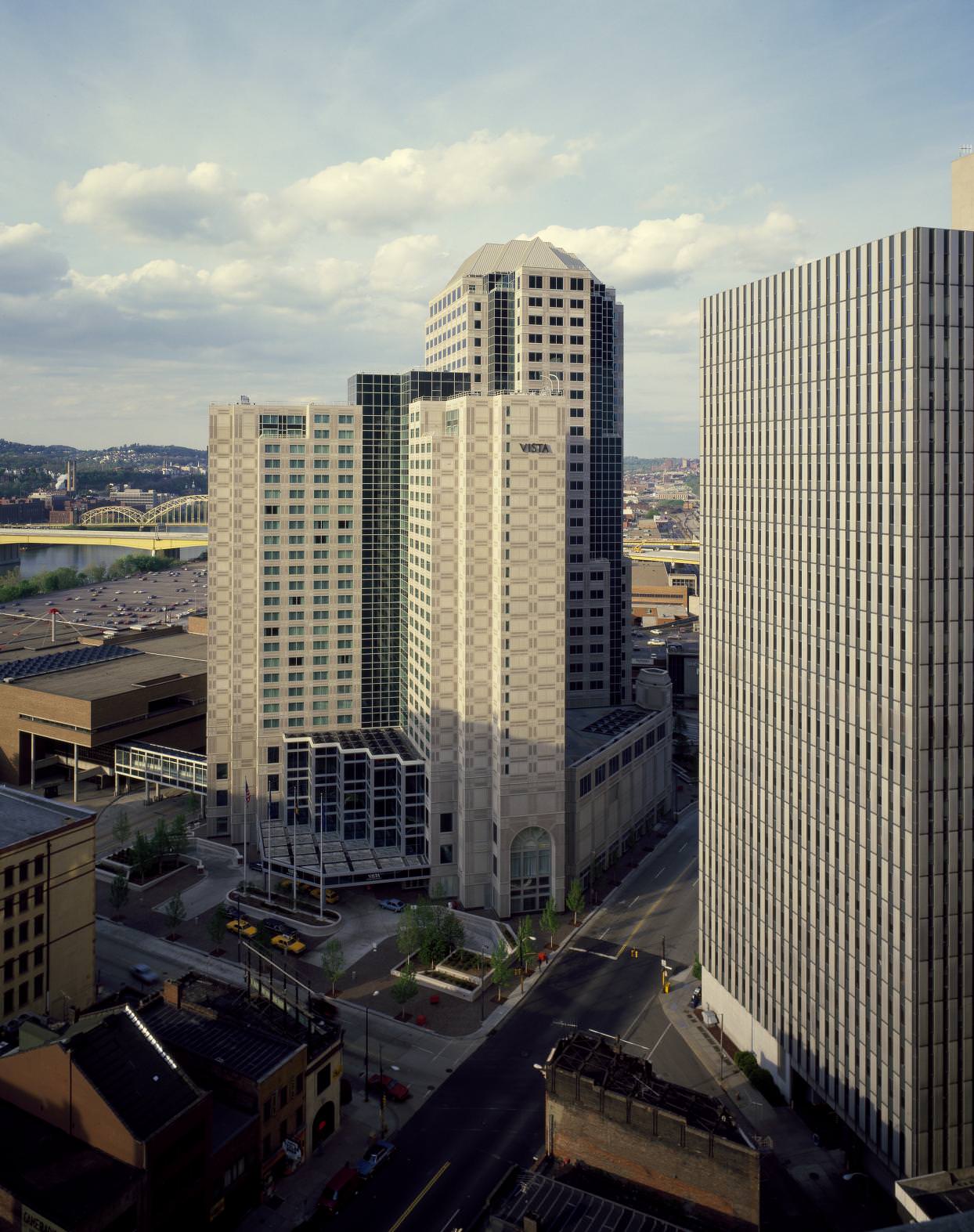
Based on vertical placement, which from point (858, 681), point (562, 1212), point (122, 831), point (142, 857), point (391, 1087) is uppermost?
point (858, 681)

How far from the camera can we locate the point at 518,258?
134 meters

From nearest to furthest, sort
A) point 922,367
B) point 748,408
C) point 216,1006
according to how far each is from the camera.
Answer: point 922,367 < point 216,1006 < point 748,408

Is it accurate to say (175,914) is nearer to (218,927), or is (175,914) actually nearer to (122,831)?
(218,927)

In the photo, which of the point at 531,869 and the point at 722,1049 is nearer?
the point at 722,1049

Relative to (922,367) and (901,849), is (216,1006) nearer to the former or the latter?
(901,849)

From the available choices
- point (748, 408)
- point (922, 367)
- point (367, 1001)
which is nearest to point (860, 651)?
point (922, 367)

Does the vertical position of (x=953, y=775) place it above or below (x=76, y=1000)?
above

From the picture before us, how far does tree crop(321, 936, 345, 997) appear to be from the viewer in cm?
8944

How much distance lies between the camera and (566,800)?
109750 millimetres

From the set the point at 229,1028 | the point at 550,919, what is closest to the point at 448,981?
the point at 550,919

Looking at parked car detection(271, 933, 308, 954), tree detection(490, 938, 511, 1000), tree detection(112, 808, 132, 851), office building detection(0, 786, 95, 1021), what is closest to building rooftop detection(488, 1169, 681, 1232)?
tree detection(490, 938, 511, 1000)

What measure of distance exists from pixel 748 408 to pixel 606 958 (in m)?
54.6

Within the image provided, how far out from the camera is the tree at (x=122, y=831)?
406ft

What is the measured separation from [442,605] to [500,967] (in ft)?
128
